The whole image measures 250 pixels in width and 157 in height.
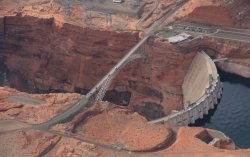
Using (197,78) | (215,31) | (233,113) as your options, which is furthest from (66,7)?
(233,113)

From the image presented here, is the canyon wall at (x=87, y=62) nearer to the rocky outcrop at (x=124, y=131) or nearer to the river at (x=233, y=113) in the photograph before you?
the river at (x=233, y=113)

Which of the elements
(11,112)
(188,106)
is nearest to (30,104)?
(11,112)

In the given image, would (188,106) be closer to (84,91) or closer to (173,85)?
(173,85)

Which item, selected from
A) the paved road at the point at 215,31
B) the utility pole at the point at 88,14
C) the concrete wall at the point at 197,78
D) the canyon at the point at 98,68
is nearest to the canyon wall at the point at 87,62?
the canyon at the point at 98,68

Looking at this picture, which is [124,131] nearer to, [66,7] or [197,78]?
[197,78]

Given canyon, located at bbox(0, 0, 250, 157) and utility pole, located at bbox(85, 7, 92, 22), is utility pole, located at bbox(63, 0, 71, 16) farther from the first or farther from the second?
utility pole, located at bbox(85, 7, 92, 22)

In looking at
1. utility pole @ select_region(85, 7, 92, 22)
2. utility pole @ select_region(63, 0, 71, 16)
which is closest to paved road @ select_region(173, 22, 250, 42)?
utility pole @ select_region(85, 7, 92, 22)

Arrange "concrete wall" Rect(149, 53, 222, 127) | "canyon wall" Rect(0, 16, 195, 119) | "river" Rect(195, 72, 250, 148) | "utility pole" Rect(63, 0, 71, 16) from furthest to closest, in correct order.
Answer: "utility pole" Rect(63, 0, 71, 16), "canyon wall" Rect(0, 16, 195, 119), "concrete wall" Rect(149, 53, 222, 127), "river" Rect(195, 72, 250, 148)

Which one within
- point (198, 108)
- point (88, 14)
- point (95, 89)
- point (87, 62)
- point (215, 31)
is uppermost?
point (88, 14)
